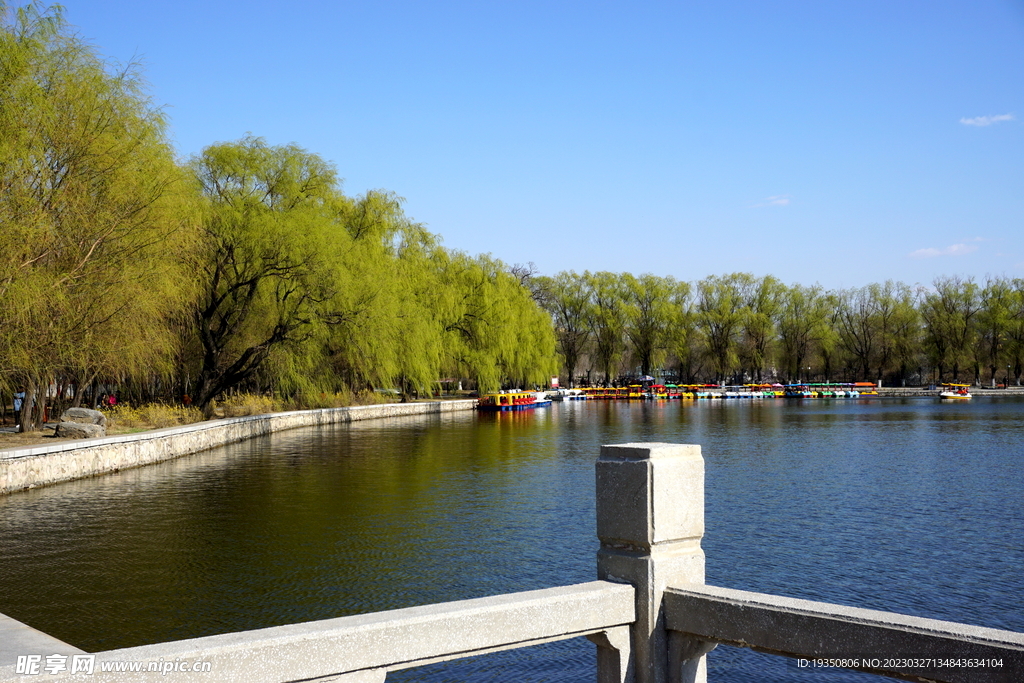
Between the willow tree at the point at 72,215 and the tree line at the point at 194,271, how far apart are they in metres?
0.04

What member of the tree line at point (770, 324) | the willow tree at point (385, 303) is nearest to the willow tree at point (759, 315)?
the tree line at point (770, 324)

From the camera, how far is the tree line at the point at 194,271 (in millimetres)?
19328

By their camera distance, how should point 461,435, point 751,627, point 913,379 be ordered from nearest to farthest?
point 751,627, point 461,435, point 913,379

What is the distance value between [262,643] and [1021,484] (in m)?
23.5

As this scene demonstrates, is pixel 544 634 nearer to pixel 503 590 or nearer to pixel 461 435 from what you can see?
pixel 503 590

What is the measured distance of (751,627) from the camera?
3.89 m

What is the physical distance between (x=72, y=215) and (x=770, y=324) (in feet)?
246

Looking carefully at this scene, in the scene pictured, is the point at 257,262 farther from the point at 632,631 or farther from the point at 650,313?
the point at 650,313

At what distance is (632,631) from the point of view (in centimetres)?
428

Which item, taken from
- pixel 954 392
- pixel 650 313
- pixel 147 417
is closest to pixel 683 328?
pixel 650 313

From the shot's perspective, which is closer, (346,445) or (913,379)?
(346,445)

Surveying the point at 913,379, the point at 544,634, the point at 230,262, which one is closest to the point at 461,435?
the point at 230,262

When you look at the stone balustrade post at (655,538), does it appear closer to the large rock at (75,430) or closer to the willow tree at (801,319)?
the large rock at (75,430)

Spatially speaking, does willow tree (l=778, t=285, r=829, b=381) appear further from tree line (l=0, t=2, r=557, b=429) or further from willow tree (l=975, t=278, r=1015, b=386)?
tree line (l=0, t=2, r=557, b=429)
